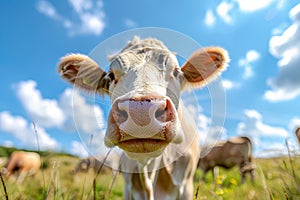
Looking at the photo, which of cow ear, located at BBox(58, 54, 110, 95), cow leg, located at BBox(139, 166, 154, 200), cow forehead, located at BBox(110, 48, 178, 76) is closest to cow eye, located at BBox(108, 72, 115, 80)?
cow forehead, located at BBox(110, 48, 178, 76)

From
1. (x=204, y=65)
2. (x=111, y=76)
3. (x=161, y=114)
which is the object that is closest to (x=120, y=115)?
(x=161, y=114)

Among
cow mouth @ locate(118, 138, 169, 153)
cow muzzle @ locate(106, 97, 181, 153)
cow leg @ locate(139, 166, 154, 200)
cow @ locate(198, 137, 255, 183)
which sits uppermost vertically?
cow @ locate(198, 137, 255, 183)

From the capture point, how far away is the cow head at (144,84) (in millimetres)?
2555

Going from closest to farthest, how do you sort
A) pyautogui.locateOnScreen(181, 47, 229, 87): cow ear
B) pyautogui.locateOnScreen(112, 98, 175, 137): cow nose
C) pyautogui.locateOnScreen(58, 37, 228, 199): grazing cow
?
1. pyautogui.locateOnScreen(112, 98, 175, 137): cow nose
2. pyautogui.locateOnScreen(58, 37, 228, 199): grazing cow
3. pyautogui.locateOnScreen(181, 47, 229, 87): cow ear

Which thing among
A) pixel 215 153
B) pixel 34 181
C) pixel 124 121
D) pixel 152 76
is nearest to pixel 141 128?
pixel 124 121

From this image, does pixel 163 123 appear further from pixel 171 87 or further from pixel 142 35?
pixel 142 35

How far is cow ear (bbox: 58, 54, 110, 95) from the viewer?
165 inches

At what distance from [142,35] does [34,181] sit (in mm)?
2330

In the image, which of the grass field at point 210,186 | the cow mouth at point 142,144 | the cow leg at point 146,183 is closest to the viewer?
the grass field at point 210,186

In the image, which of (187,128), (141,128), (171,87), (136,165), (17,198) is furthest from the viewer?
(187,128)

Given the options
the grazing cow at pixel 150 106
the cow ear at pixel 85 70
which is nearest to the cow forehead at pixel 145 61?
the grazing cow at pixel 150 106

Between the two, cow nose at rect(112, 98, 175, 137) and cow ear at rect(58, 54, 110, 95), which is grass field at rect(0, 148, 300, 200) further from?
cow ear at rect(58, 54, 110, 95)

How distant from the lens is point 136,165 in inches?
166

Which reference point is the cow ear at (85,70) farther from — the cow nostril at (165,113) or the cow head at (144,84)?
the cow nostril at (165,113)
